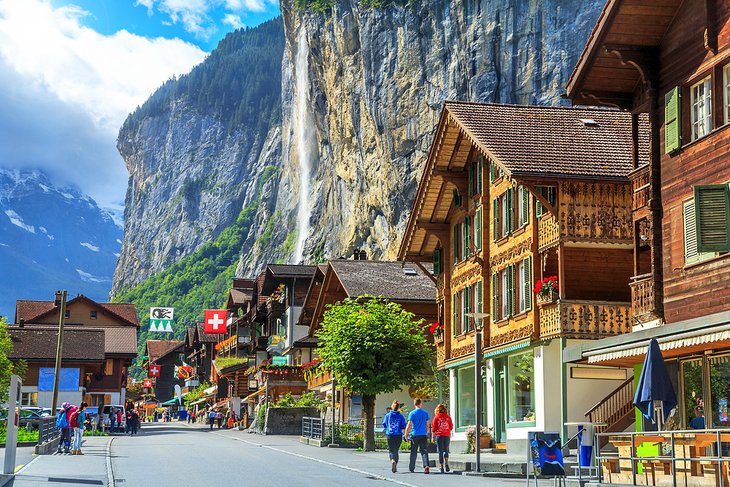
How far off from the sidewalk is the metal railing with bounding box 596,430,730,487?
29.8 feet

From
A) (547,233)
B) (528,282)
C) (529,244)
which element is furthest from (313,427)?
(547,233)

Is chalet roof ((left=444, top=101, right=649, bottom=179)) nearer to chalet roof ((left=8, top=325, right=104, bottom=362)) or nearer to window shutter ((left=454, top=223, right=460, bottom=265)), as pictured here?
window shutter ((left=454, top=223, right=460, bottom=265))

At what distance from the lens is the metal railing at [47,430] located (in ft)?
104

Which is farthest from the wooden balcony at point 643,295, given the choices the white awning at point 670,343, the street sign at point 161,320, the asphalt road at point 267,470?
the street sign at point 161,320

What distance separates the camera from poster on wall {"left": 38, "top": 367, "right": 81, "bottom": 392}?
6962cm

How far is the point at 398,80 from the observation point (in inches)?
3880

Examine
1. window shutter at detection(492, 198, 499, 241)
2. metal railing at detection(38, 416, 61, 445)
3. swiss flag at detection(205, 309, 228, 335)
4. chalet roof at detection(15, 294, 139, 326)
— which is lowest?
metal railing at detection(38, 416, 61, 445)

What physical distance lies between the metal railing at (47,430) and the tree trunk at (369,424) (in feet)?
33.3

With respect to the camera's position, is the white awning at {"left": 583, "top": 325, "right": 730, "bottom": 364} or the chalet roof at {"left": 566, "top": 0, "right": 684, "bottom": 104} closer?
the white awning at {"left": 583, "top": 325, "right": 730, "bottom": 364}

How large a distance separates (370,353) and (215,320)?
50375mm

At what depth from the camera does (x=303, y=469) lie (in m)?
24.1

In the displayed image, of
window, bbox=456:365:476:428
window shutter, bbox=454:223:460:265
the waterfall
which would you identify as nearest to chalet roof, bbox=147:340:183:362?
the waterfall

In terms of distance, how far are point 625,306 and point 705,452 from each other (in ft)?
37.9

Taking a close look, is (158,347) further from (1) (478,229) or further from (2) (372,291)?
(1) (478,229)
